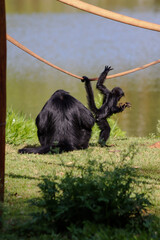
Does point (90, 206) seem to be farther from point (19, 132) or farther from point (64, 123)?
point (19, 132)

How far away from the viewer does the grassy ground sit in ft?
12.6

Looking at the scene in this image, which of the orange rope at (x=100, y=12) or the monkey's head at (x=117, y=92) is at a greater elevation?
the orange rope at (x=100, y=12)

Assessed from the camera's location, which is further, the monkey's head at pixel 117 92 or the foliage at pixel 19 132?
the foliage at pixel 19 132

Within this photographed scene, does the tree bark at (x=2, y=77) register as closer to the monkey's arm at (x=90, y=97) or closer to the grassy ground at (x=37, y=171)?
the grassy ground at (x=37, y=171)

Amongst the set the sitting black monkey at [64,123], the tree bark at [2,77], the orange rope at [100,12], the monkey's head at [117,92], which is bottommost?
the sitting black monkey at [64,123]

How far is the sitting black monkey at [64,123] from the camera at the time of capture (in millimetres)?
7082

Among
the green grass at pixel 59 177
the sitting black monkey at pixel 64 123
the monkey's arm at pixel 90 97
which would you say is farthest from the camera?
the monkey's arm at pixel 90 97

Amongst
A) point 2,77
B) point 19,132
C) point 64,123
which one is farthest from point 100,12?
point 19,132

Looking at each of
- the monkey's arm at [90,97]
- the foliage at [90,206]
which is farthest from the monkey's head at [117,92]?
the foliage at [90,206]

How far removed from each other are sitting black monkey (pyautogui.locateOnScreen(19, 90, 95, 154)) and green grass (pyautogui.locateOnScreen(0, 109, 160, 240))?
33 centimetres

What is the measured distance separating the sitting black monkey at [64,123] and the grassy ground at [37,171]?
325mm

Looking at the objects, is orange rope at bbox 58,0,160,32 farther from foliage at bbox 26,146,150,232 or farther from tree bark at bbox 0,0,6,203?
foliage at bbox 26,146,150,232

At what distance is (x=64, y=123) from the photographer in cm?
714

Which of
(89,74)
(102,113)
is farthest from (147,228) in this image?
(89,74)
